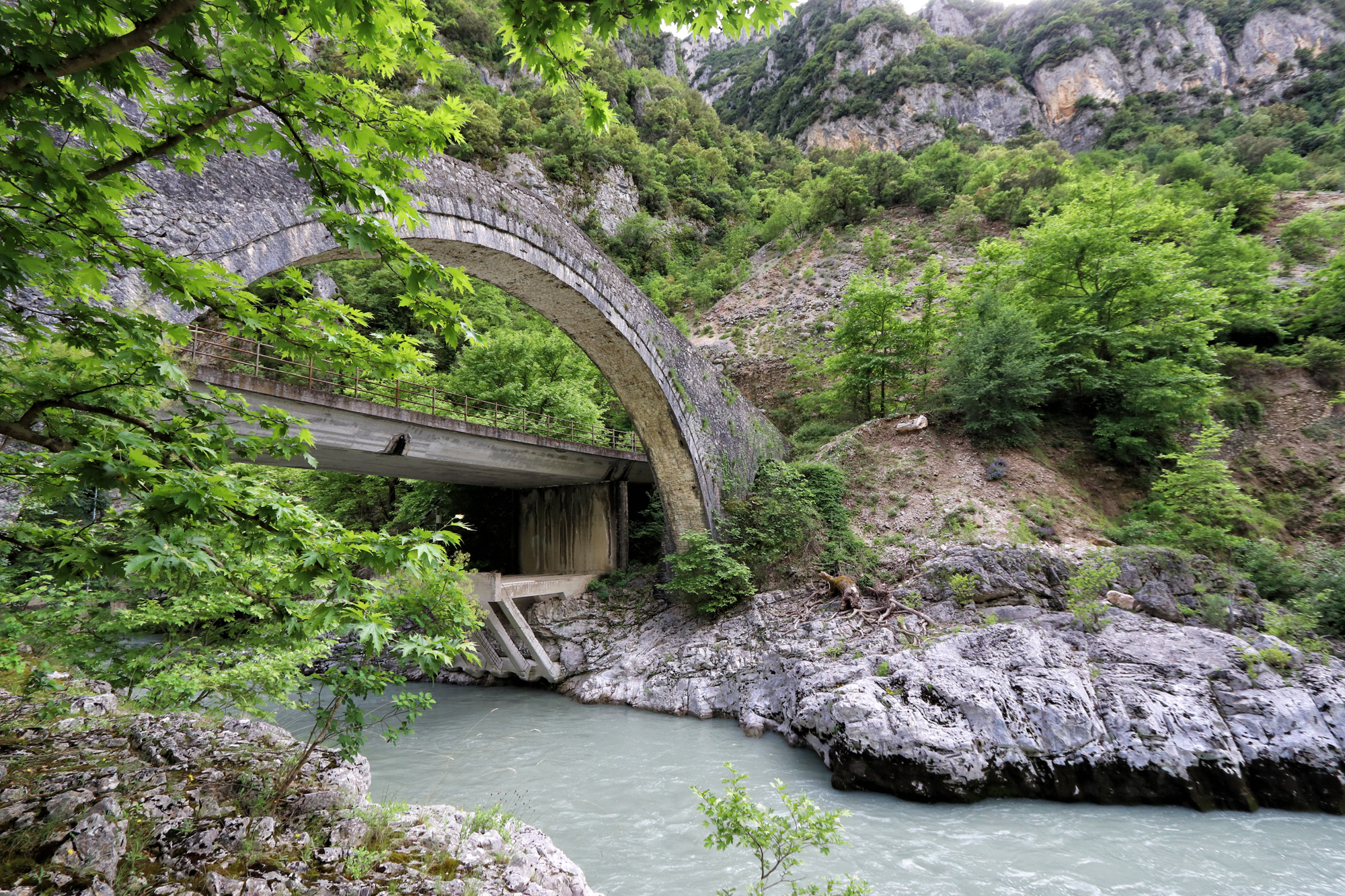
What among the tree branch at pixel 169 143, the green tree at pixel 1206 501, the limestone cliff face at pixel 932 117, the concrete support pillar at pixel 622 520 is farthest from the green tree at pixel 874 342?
the limestone cliff face at pixel 932 117

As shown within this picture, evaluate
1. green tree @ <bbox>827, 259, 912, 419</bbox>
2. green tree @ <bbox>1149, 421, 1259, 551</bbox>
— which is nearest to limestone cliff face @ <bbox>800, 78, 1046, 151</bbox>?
green tree @ <bbox>827, 259, 912, 419</bbox>

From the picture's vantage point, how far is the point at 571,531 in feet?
44.9

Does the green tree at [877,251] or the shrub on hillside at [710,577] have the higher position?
the green tree at [877,251]

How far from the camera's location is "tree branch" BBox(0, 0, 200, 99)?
1.45 metres

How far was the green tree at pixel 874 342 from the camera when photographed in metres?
14.5

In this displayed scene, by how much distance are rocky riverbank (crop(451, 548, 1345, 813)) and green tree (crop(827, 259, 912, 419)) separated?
679 cm

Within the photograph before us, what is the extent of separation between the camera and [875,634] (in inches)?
322

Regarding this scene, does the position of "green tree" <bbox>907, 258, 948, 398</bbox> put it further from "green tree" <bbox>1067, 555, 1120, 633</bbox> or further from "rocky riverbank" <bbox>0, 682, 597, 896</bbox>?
"rocky riverbank" <bbox>0, 682, 597, 896</bbox>

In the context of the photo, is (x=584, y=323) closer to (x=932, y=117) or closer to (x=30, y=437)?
(x=30, y=437)

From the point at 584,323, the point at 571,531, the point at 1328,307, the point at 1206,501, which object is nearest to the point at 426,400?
the point at 571,531

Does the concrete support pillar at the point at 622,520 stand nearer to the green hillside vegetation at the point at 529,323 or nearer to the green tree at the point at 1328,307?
the green hillside vegetation at the point at 529,323

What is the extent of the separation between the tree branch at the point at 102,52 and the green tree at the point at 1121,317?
44.5 ft

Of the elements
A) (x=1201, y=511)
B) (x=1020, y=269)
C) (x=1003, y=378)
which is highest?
(x=1020, y=269)

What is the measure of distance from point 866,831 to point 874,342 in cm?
1215
